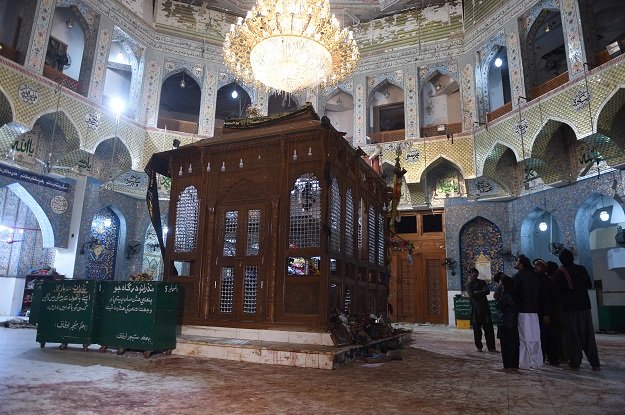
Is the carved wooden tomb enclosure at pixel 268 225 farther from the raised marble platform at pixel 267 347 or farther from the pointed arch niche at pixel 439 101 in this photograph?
the pointed arch niche at pixel 439 101

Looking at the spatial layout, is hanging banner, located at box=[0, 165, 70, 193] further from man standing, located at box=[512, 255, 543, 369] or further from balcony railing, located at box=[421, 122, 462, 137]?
man standing, located at box=[512, 255, 543, 369]

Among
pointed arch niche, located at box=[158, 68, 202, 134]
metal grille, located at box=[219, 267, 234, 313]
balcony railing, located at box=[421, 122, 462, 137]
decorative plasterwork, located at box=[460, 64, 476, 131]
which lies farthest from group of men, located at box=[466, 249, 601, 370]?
pointed arch niche, located at box=[158, 68, 202, 134]

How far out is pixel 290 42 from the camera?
30.3ft

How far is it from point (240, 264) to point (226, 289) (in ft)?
1.37

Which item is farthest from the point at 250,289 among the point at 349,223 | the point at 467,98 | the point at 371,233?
the point at 467,98

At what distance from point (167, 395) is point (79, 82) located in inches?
469

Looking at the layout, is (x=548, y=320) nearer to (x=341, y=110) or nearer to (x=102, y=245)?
(x=102, y=245)

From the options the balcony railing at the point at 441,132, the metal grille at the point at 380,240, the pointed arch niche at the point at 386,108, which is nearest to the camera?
the metal grille at the point at 380,240

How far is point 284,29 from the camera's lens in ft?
30.2

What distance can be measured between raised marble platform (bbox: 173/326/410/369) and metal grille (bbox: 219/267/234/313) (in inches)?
11.7

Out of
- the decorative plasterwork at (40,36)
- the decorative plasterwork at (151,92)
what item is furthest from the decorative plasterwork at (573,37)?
the decorative plasterwork at (40,36)

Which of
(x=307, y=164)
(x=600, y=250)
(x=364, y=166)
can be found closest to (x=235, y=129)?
(x=307, y=164)

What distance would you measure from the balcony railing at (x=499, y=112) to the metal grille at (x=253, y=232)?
9.38 m

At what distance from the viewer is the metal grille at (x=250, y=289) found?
5.78 meters
